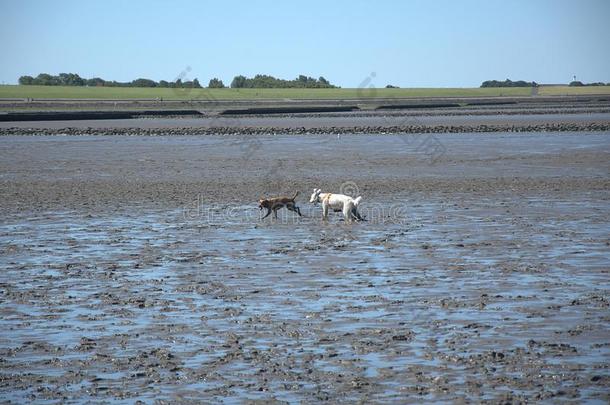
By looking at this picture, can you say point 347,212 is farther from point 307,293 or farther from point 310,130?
point 310,130

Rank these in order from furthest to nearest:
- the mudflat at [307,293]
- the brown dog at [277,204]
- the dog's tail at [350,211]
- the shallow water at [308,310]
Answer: the brown dog at [277,204]
the dog's tail at [350,211]
the mudflat at [307,293]
the shallow water at [308,310]

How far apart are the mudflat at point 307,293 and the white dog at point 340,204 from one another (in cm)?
38

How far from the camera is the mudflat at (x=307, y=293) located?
10438mm

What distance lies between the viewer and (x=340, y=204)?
75.0ft

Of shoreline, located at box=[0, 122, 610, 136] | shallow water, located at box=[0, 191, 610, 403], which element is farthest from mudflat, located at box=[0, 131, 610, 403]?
shoreline, located at box=[0, 122, 610, 136]

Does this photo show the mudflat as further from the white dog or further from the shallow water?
the white dog

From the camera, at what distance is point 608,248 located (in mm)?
18266

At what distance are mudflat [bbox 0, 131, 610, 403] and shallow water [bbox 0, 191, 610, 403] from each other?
39mm

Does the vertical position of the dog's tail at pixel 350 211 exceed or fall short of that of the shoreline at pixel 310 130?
it falls short

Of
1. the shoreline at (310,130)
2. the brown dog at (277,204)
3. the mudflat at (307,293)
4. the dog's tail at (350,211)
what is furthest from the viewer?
the shoreline at (310,130)

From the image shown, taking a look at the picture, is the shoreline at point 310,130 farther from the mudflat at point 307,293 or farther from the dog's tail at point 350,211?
the dog's tail at point 350,211

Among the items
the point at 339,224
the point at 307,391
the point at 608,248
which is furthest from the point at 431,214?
the point at 307,391

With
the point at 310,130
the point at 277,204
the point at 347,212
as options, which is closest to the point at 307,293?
the point at 347,212

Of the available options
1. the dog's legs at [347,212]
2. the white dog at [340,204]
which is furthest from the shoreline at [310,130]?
the dog's legs at [347,212]
